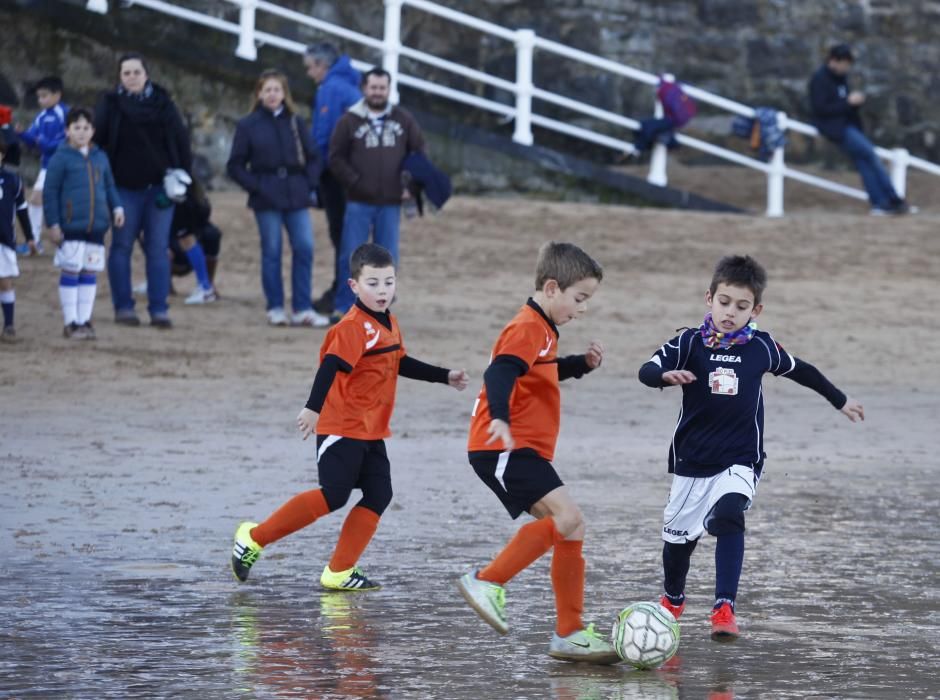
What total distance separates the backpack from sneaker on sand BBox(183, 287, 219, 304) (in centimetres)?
587

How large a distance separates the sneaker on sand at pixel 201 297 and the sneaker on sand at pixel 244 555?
8.38m

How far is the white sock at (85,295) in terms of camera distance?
1299cm

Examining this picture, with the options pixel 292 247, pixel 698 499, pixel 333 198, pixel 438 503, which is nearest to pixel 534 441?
pixel 698 499

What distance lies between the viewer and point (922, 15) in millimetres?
21625

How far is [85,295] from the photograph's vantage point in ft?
42.9

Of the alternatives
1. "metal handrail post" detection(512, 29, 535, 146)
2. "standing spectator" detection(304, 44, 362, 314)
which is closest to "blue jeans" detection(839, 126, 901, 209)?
"metal handrail post" detection(512, 29, 535, 146)

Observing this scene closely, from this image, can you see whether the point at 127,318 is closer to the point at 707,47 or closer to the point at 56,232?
the point at 56,232

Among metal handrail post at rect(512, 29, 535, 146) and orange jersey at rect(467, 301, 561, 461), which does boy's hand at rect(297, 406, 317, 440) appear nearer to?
orange jersey at rect(467, 301, 561, 461)

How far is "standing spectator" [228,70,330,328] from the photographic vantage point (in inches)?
532

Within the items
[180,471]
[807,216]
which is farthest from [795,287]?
[180,471]

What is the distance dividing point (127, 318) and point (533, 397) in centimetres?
800

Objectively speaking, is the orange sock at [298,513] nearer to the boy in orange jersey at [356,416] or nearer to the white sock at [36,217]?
the boy in orange jersey at [356,416]

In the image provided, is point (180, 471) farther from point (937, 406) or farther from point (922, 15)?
point (922, 15)

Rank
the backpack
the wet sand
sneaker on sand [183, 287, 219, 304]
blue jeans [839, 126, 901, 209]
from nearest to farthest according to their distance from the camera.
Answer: the wet sand
sneaker on sand [183, 287, 219, 304]
blue jeans [839, 126, 901, 209]
the backpack
